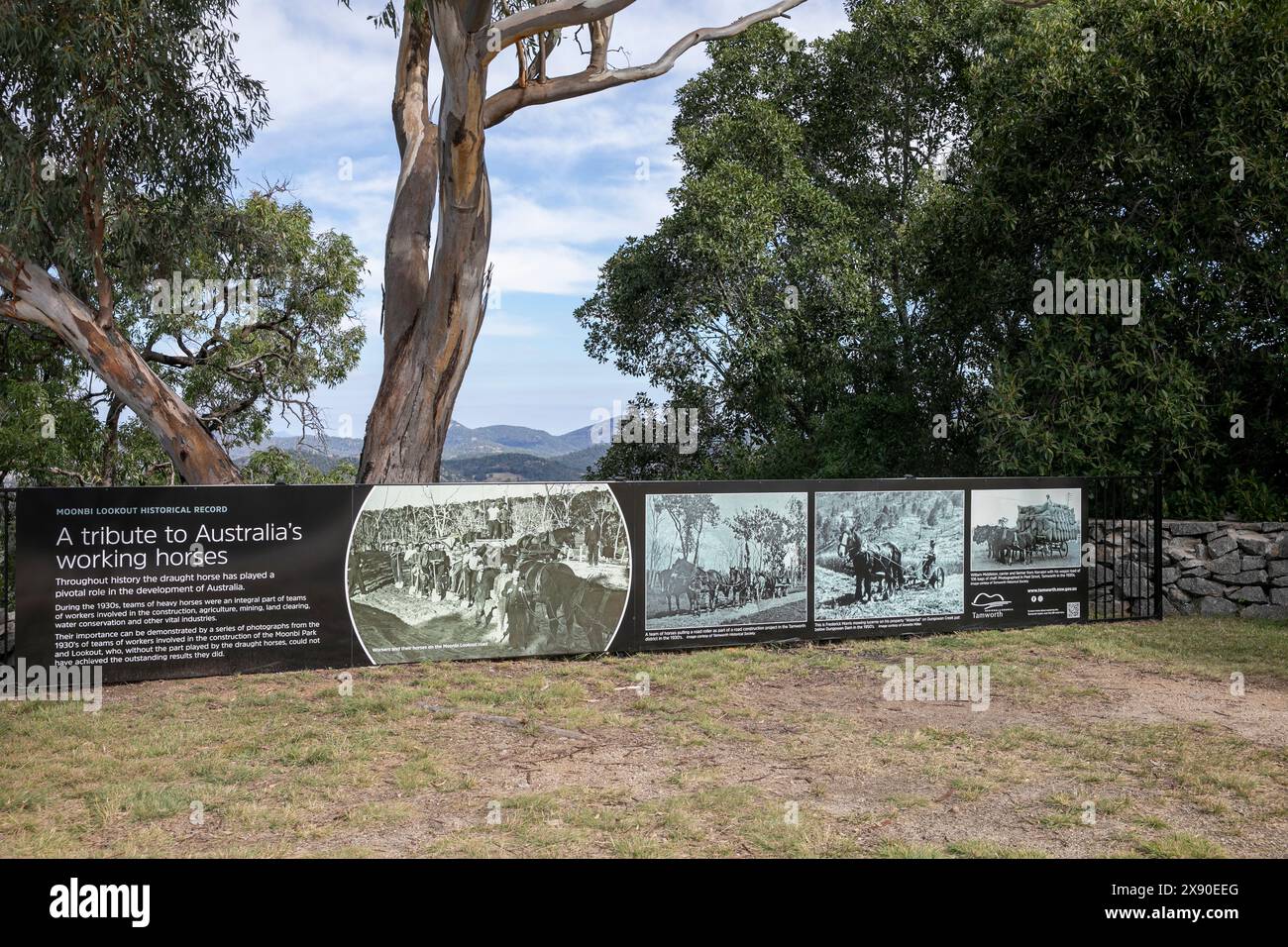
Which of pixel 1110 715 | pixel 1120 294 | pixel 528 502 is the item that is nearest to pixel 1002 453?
pixel 1120 294

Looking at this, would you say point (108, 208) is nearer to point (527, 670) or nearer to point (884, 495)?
point (527, 670)

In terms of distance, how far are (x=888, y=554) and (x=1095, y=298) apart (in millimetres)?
6279

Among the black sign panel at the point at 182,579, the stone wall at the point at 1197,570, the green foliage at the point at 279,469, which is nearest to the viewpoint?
the black sign panel at the point at 182,579

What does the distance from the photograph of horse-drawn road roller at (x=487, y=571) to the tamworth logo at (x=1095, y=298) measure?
874cm

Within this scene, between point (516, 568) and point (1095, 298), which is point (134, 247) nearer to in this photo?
point (516, 568)

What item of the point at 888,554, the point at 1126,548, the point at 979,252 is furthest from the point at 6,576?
the point at 979,252

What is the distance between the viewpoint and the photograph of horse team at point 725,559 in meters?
10.8

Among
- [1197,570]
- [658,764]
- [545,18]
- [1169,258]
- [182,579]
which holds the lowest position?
[658,764]

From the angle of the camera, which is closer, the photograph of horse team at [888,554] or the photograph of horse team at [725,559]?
the photograph of horse team at [725,559]

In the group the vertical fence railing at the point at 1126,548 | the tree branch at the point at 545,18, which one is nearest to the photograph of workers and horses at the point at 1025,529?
the vertical fence railing at the point at 1126,548

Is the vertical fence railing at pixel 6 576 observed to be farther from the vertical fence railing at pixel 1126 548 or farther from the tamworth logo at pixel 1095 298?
the tamworth logo at pixel 1095 298

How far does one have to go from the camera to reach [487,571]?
33.8 feet

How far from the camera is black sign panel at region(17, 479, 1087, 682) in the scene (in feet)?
30.0

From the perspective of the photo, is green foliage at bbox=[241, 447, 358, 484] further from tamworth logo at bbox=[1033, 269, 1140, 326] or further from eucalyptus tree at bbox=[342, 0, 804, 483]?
tamworth logo at bbox=[1033, 269, 1140, 326]
